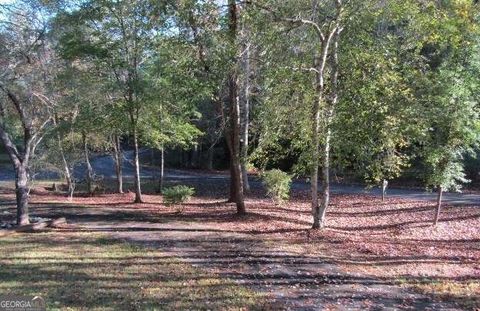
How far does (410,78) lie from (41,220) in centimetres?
1152

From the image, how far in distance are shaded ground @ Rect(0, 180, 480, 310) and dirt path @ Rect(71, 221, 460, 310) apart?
0.06 feet

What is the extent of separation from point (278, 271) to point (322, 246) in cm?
272

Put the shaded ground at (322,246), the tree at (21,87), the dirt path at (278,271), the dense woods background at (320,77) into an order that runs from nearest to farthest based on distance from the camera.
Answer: the dirt path at (278,271) < the shaded ground at (322,246) < the dense woods background at (320,77) < the tree at (21,87)

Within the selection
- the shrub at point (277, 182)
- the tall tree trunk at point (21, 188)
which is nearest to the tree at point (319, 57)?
the shrub at point (277, 182)

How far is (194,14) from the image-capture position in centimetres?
1288

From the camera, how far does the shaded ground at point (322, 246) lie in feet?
27.0

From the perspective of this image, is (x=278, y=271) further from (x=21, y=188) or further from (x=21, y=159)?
(x=21, y=159)

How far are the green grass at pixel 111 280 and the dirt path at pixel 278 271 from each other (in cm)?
50

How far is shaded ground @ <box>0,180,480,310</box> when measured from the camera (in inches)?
324

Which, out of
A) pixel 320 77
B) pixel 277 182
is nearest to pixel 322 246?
pixel 320 77

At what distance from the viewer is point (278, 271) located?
30.9 feet

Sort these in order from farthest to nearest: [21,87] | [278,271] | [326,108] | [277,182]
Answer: [277,182] → [21,87] → [326,108] → [278,271]

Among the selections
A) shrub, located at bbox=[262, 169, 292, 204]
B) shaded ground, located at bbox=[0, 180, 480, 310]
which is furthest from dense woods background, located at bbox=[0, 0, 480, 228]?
shaded ground, located at bbox=[0, 180, 480, 310]

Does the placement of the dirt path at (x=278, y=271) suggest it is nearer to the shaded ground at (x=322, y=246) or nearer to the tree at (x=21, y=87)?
the shaded ground at (x=322, y=246)
